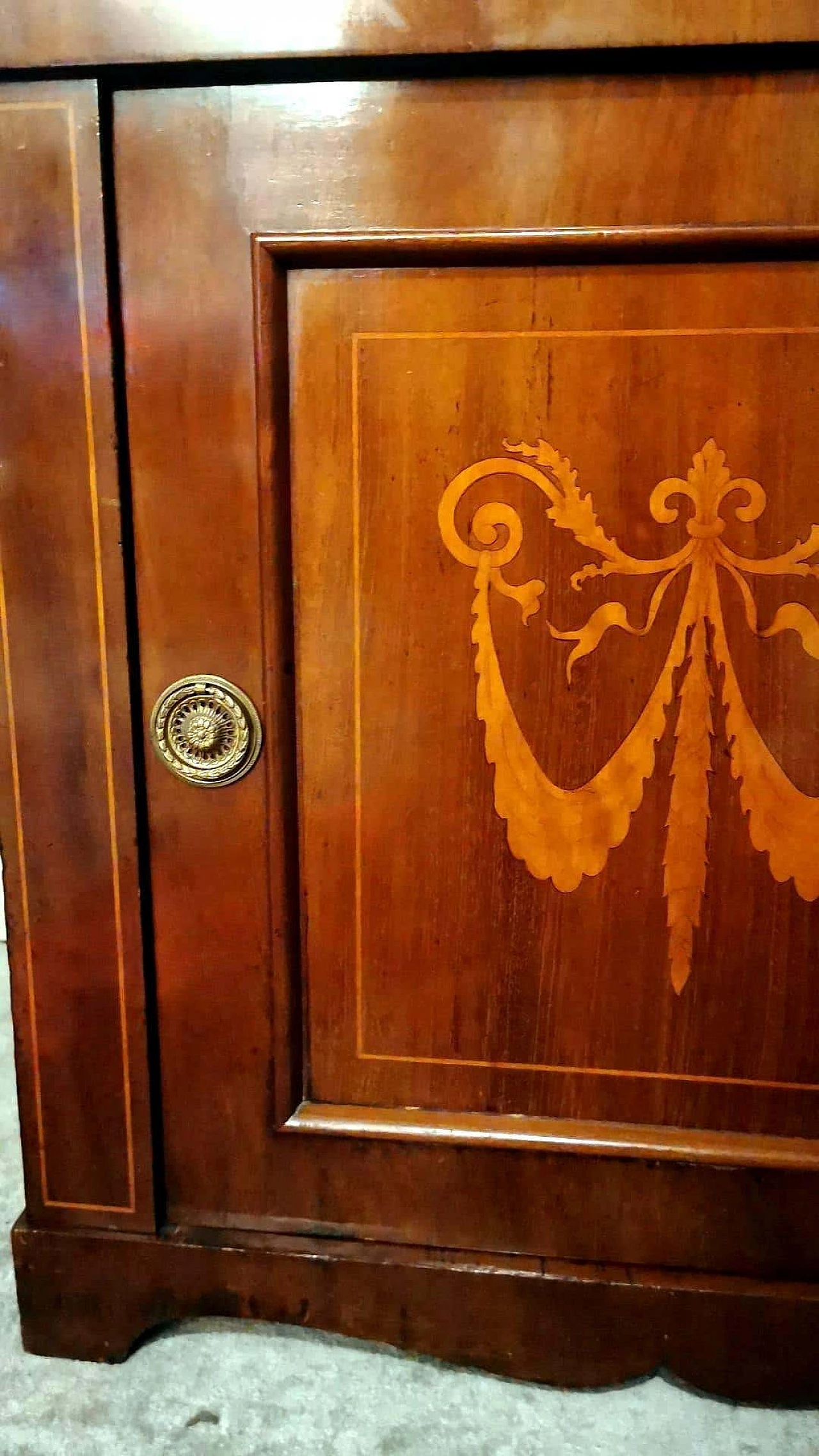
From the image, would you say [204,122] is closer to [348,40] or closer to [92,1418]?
[348,40]

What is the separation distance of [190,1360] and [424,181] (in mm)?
915

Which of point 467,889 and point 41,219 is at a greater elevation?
point 41,219

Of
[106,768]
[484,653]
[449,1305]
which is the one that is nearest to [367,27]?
[484,653]

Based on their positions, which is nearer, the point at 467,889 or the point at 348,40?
the point at 348,40

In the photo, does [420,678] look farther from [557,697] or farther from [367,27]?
[367,27]

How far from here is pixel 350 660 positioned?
66 centimetres

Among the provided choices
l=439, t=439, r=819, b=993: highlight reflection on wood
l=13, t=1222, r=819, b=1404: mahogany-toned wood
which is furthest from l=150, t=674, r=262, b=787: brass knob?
l=13, t=1222, r=819, b=1404: mahogany-toned wood

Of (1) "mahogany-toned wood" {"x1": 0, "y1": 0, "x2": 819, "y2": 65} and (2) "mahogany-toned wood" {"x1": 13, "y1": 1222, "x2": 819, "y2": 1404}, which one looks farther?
(2) "mahogany-toned wood" {"x1": 13, "y1": 1222, "x2": 819, "y2": 1404}

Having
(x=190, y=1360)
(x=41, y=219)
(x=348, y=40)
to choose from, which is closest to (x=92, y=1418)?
(x=190, y=1360)

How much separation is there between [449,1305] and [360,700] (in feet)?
1.60

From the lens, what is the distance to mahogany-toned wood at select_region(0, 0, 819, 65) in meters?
0.56

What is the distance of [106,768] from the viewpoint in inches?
26.8

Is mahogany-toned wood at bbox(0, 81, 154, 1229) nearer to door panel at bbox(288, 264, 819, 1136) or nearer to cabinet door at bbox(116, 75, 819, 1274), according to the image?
cabinet door at bbox(116, 75, 819, 1274)

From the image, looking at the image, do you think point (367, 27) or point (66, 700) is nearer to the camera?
point (367, 27)
